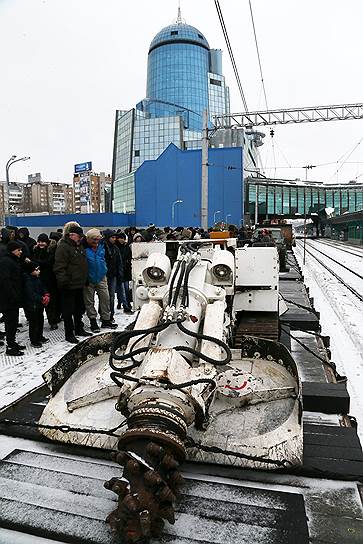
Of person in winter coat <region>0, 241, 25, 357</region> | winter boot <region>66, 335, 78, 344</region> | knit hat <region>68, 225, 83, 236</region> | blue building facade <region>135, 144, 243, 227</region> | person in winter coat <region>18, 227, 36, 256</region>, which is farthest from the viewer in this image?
blue building facade <region>135, 144, 243, 227</region>

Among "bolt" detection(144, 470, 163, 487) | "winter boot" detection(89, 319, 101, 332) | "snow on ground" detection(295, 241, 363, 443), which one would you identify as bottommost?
"snow on ground" detection(295, 241, 363, 443)

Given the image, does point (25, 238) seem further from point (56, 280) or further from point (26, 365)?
point (26, 365)

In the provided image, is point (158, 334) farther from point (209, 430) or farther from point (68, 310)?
point (68, 310)

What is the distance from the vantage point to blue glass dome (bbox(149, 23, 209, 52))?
86.5m

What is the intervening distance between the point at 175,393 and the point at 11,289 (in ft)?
13.5

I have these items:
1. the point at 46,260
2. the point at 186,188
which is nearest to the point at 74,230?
the point at 46,260

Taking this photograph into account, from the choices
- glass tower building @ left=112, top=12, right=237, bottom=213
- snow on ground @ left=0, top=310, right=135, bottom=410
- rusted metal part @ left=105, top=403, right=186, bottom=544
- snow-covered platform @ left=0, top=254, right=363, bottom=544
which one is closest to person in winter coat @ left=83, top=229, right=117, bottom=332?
snow on ground @ left=0, top=310, right=135, bottom=410

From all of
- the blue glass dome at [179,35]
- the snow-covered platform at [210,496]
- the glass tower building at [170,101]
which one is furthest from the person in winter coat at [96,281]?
the blue glass dome at [179,35]

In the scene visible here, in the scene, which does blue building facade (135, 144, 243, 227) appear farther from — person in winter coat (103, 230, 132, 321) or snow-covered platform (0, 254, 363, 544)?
snow-covered platform (0, 254, 363, 544)

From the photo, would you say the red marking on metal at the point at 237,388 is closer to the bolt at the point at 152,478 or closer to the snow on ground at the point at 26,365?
the bolt at the point at 152,478

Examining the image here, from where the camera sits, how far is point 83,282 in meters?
6.97

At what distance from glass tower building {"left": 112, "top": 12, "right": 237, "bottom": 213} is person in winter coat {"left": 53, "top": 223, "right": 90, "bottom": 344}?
66993mm

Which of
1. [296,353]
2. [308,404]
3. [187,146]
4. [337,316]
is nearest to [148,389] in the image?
[308,404]

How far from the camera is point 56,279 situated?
280 inches
